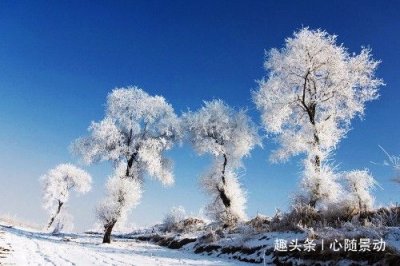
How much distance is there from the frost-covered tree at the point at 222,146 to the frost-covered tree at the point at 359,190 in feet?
35.1

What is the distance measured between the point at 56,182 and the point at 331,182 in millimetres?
50591

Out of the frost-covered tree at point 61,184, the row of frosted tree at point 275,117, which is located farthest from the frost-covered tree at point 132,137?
the frost-covered tree at point 61,184

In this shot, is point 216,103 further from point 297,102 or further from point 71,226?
point 71,226

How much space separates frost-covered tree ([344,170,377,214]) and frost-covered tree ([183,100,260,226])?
421 inches

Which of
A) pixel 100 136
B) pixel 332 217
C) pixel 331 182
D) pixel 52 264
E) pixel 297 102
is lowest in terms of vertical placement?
pixel 52 264

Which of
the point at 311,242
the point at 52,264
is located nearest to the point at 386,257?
the point at 311,242

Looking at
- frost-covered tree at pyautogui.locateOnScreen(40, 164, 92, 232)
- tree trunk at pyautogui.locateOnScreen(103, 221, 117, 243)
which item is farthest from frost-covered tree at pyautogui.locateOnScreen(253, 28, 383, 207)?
frost-covered tree at pyautogui.locateOnScreen(40, 164, 92, 232)

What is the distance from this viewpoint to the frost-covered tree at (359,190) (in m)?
19.0

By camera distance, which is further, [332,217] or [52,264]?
[332,217]

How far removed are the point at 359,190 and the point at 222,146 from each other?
13547mm

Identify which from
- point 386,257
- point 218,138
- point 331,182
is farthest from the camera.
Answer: point 218,138

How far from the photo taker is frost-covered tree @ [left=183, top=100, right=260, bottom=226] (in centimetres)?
3097

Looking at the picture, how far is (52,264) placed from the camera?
10.0 metres

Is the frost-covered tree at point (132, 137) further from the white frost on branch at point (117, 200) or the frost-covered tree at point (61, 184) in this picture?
the frost-covered tree at point (61, 184)
